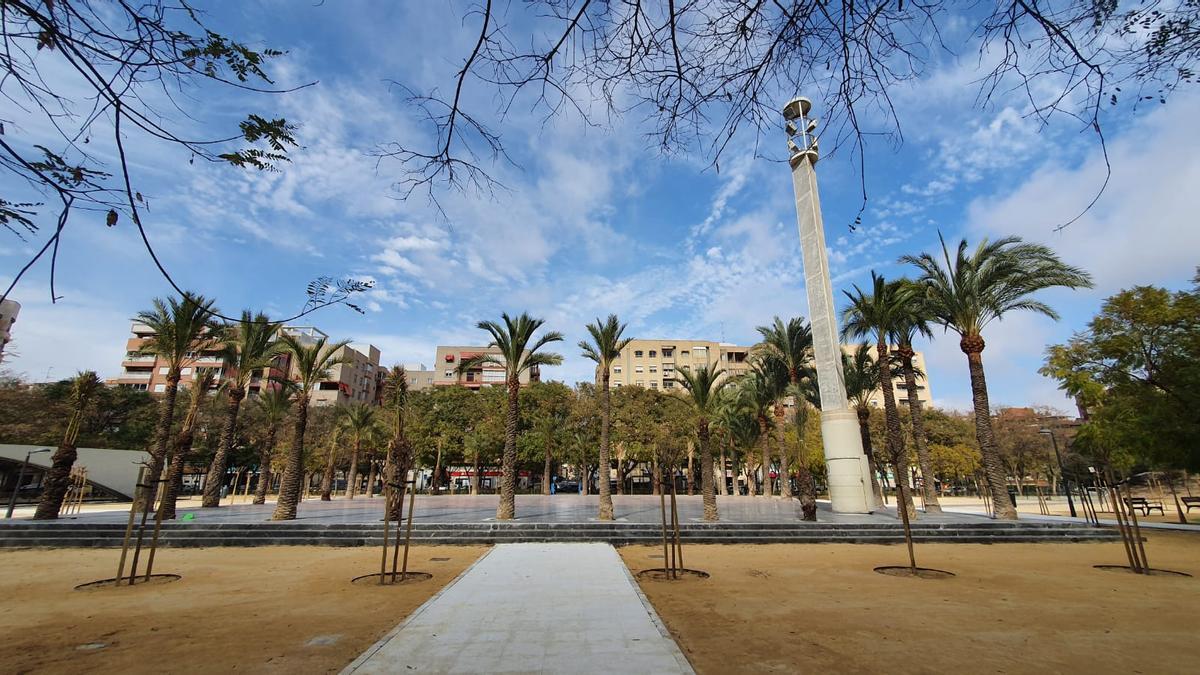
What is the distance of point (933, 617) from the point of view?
21.9 ft

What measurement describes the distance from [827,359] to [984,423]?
604 cm

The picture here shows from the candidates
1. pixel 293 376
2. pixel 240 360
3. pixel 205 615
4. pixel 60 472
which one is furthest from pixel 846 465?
pixel 293 376

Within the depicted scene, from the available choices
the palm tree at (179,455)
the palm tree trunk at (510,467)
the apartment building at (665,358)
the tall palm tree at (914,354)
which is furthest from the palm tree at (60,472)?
the apartment building at (665,358)

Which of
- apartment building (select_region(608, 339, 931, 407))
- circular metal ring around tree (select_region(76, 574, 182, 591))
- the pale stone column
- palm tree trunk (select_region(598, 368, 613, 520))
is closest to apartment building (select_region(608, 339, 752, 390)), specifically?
apartment building (select_region(608, 339, 931, 407))

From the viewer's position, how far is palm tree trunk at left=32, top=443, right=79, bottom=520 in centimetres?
1708

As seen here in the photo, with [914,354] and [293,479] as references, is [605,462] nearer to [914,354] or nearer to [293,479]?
[293,479]

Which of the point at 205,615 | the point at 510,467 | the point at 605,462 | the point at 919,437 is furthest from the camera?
the point at 919,437

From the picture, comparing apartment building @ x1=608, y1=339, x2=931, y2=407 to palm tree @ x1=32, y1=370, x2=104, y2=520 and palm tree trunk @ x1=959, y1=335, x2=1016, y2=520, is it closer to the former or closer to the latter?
palm tree trunk @ x1=959, y1=335, x2=1016, y2=520

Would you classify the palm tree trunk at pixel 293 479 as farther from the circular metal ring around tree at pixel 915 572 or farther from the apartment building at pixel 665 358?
the apartment building at pixel 665 358

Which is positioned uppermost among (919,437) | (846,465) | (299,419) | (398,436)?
(299,419)

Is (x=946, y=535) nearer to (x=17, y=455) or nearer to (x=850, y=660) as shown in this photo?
(x=850, y=660)

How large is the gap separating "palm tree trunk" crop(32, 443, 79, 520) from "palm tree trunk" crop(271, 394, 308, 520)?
6982 mm

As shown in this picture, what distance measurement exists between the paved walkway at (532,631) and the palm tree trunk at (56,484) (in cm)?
1789

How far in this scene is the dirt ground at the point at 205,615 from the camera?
202 inches
